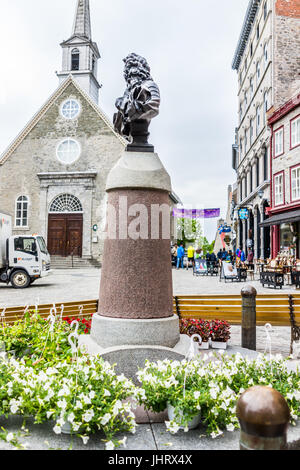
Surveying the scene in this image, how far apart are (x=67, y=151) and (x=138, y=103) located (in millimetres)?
30279

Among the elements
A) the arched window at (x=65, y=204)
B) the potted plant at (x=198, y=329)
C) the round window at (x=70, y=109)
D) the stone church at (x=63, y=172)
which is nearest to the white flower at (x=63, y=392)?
the potted plant at (x=198, y=329)

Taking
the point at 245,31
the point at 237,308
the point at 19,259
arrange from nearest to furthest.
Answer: the point at 237,308 → the point at 19,259 → the point at 245,31

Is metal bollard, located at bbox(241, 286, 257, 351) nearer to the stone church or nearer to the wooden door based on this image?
the stone church

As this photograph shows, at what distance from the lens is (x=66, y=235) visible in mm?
32812

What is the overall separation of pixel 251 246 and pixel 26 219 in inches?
694

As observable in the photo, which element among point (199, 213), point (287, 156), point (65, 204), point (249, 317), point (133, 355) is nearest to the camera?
point (133, 355)

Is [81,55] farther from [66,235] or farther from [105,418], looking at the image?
[105,418]

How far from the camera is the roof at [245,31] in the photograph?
31.8 metres

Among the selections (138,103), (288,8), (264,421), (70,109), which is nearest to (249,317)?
(138,103)

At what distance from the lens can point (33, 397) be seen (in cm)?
316

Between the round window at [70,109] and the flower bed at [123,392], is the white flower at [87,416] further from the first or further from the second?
the round window at [70,109]

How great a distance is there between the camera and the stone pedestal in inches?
176

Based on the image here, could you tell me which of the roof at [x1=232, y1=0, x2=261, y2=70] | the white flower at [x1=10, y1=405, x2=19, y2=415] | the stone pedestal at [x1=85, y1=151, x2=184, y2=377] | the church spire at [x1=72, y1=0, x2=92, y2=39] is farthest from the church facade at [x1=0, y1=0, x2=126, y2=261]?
the white flower at [x1=10, y1=405, x2=19, y2=415]

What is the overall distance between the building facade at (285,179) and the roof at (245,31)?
10.8 metres
